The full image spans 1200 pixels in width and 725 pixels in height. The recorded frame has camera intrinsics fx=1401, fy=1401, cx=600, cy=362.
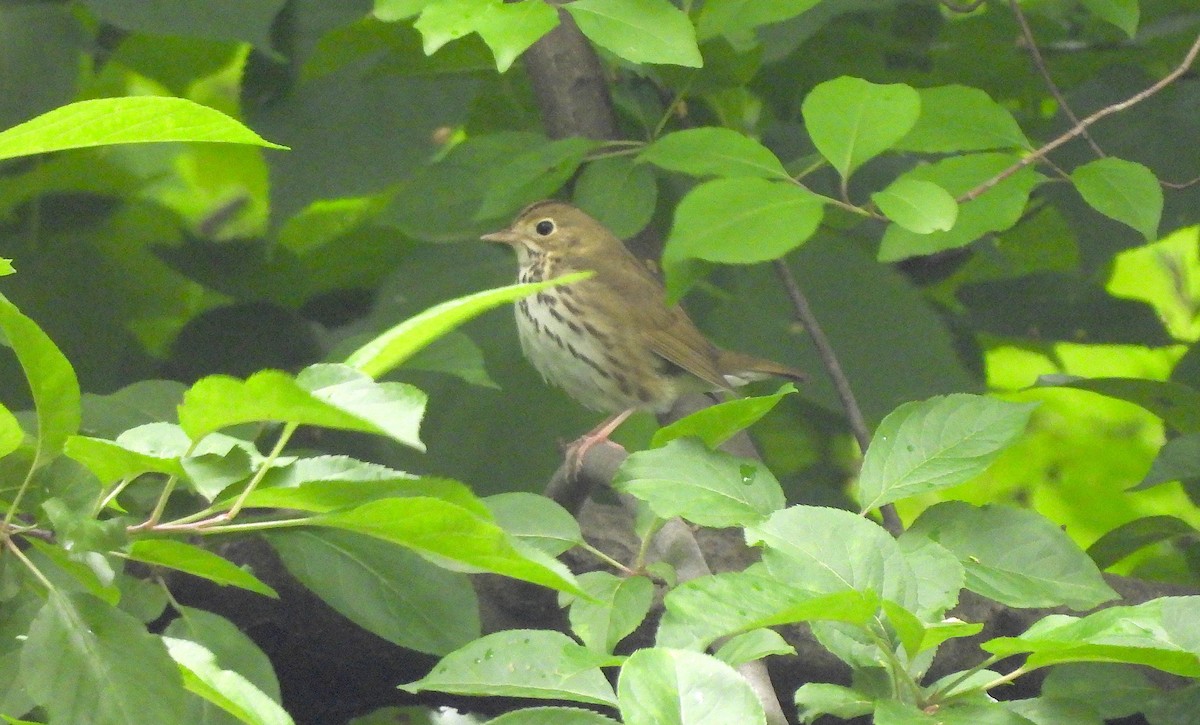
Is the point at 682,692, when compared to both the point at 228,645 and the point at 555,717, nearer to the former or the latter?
the point at 555,717

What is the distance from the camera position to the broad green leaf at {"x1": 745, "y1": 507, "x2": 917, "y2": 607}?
3.54ft

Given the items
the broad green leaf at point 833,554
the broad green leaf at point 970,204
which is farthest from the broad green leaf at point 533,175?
the broad green leaf at point 833,554

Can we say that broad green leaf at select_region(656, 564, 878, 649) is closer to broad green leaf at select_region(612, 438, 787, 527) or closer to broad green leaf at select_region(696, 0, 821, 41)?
broad green leaf at select_region(612, 438, 787, 527)

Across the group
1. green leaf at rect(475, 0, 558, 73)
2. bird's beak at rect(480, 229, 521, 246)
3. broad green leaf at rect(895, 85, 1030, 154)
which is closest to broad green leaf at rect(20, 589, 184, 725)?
green leaf at rect(475, 0, 558, 73)

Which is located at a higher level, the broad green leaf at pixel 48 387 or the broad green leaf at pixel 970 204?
the broad green leaf at pixel 48 387

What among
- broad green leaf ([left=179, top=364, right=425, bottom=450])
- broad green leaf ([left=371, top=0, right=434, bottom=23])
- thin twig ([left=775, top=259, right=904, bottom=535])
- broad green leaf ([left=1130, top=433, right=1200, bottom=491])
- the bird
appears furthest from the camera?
the bird

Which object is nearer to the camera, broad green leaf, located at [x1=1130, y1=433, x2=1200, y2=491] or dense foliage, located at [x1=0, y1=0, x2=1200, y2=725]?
dense foliage, located at [x1=0, y1=0, x2=1200, y2=725]

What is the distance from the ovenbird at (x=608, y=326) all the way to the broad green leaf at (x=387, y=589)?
1574 mm

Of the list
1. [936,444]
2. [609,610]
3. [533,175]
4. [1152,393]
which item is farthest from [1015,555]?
[533,175]

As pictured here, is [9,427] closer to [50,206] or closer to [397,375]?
[397,375]

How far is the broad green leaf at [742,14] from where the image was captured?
181 cm

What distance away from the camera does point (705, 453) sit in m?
1.26

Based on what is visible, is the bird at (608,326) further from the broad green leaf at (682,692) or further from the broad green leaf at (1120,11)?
the broad green leaf at (682,692)

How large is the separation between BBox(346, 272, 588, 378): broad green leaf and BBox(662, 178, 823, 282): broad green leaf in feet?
2.24
